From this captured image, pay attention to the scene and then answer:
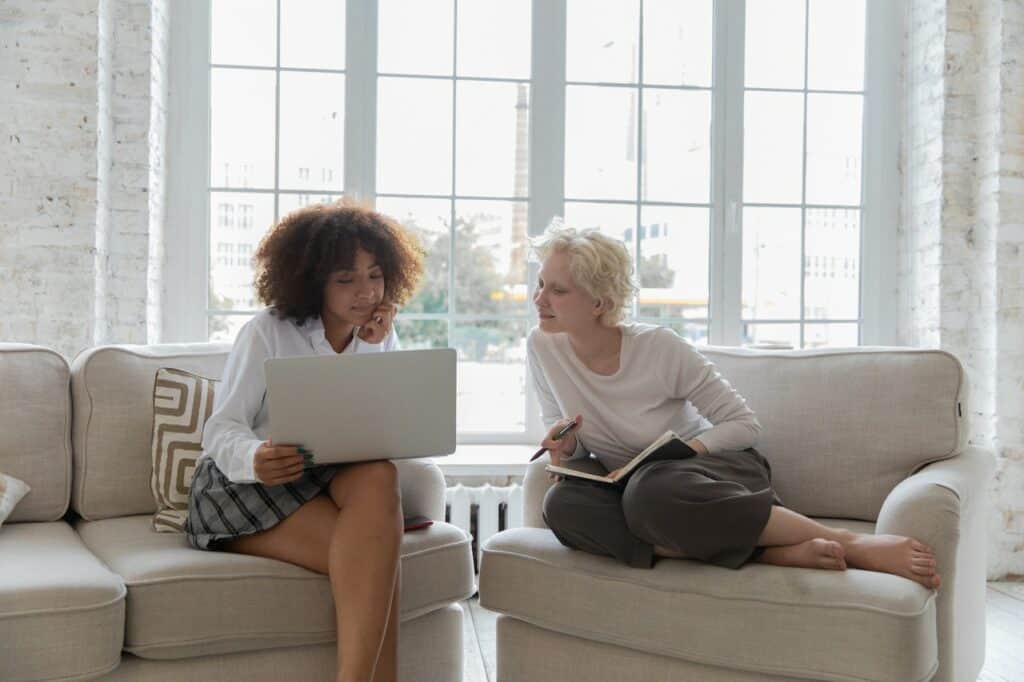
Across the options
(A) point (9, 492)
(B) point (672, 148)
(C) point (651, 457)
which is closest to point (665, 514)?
(C) point (651, 457)

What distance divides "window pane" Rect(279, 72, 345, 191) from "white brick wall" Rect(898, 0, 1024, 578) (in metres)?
2.23

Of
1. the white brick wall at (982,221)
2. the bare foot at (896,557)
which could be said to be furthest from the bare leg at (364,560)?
the white brick wall at (982,221)

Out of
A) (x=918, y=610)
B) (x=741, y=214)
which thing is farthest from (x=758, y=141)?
(x=918, y=610)

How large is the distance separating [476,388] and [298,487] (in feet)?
5.50

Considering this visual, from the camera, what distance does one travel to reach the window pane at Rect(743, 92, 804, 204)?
4.02 meters

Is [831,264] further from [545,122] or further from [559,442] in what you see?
[559,442]

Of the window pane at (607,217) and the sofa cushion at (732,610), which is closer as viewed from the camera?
the sofa cushion at (732,610)

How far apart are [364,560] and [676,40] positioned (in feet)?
8.76

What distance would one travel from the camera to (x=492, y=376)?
12.8ft

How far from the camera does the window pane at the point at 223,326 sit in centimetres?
379

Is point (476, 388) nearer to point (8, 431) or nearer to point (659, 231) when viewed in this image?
point (659, 231)

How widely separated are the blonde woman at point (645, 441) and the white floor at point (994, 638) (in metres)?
0.62

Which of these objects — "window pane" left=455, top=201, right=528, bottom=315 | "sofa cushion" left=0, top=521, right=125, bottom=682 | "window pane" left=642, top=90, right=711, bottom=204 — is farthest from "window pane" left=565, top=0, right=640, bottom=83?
"sofa cushion" left=0, top=521, right=125, bottom=682

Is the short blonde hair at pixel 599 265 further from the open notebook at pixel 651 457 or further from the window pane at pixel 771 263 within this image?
the window pane at pixel 771 263
